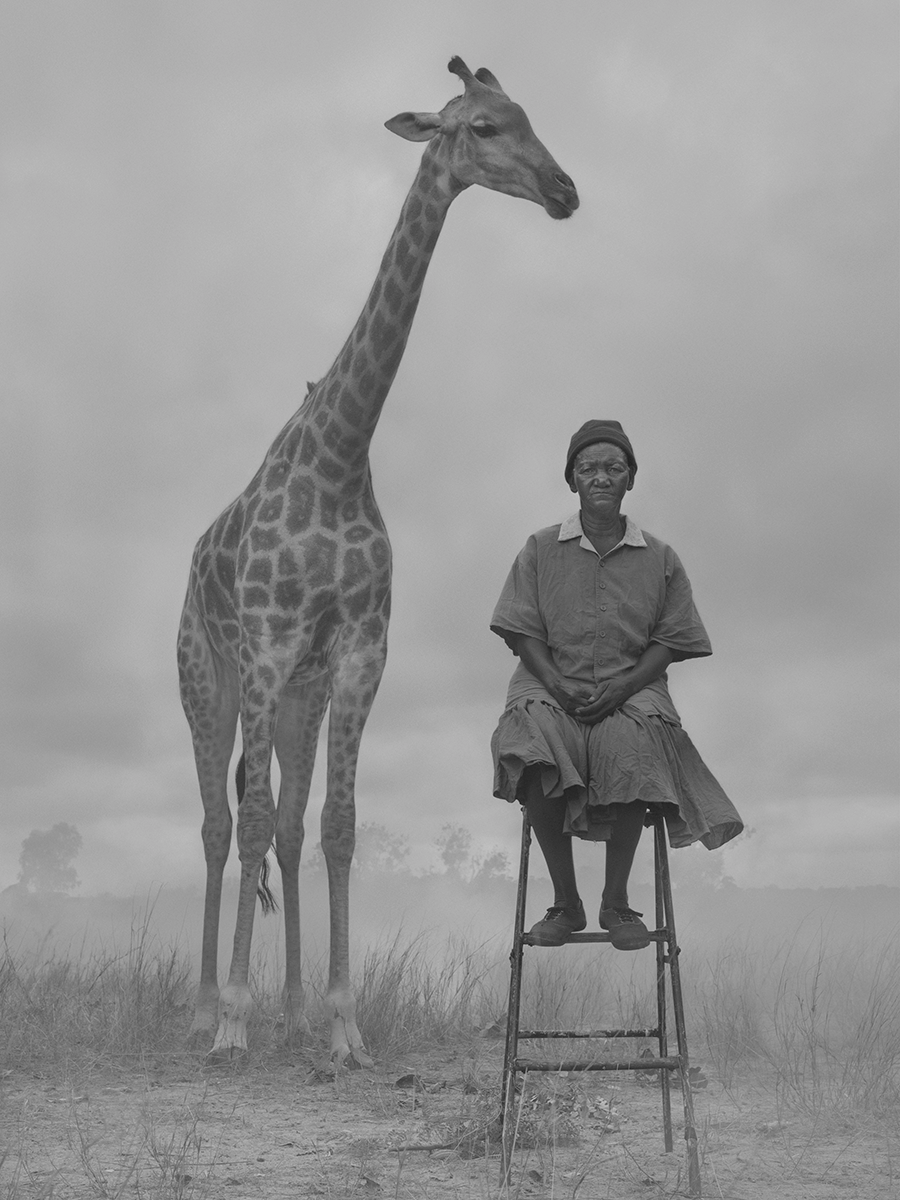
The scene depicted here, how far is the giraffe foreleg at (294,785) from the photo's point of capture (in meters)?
7.22

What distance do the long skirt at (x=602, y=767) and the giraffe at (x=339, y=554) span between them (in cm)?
222

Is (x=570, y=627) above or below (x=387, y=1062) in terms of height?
above

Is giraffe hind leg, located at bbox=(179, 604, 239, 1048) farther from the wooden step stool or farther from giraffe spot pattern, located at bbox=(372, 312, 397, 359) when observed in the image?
the wooden step stool

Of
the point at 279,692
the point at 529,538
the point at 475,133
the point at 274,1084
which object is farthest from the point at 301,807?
the point at 475,133

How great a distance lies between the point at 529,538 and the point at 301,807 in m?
2.95

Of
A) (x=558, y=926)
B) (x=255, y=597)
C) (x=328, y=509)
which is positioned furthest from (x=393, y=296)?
(x=558, y=926)

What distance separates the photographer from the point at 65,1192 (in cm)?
417

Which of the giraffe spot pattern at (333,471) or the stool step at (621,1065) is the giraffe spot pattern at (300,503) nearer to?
the giraffe spot pattern at (333,471)

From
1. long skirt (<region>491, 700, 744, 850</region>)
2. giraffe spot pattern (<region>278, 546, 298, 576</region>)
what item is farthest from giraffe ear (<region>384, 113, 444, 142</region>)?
long skirt (<region>491, 700, 744, 850</region>)

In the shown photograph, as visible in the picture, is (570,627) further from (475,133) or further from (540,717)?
(475,133)

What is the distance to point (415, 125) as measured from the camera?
6.49 m

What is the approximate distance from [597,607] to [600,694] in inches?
13.9

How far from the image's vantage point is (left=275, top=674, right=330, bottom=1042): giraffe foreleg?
7.22 meters

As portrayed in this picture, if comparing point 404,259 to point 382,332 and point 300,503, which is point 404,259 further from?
point 300,503
